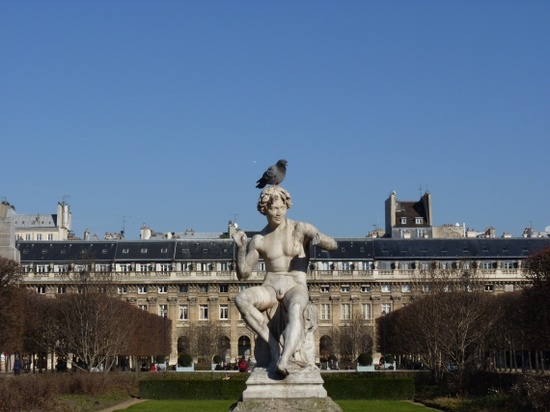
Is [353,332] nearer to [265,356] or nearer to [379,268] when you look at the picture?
[379,268]

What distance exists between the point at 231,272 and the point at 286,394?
310 ft

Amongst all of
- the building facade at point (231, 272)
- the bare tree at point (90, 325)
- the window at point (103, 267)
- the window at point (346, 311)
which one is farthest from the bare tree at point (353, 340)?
the bare tree at point (90, 325)

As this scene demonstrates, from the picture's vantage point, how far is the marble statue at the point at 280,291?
1195cm

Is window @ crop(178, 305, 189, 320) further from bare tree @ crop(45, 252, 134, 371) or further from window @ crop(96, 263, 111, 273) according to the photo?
bare tree @ crop(45, 252, 134, 371)

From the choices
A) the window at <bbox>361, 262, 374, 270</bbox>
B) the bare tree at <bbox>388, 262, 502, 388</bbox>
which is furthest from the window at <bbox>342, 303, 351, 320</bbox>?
the bare tree at <bbox>388, 262, 502, 388</bbox>

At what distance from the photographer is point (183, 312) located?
10719 centimetres

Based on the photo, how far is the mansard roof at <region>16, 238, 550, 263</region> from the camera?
102688mm

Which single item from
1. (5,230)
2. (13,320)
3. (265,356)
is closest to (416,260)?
(5,230)

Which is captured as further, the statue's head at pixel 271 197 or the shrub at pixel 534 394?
the shrub at pixel 534 394

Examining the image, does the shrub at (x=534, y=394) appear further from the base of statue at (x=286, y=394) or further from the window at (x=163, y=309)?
the window at (x=163, y=309)

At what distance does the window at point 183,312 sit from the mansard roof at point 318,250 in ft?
15.9

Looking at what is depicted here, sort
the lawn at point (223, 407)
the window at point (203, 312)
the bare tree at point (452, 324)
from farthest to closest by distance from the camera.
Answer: the window at point (203, 312) → the bare tree at point (452, 324) → the lawn at point (223, 407)

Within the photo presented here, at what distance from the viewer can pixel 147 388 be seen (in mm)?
45562

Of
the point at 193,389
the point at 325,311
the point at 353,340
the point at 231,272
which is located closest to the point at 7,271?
the point at 193,389
